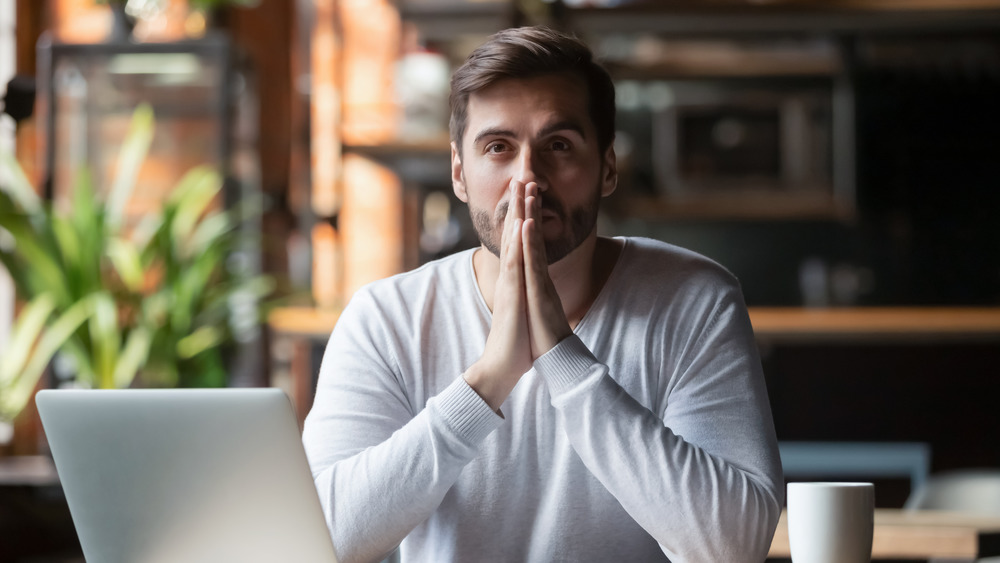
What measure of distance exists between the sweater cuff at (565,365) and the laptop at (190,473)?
1.06 feet

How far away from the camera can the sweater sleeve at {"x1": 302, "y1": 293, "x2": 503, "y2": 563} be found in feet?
3.80

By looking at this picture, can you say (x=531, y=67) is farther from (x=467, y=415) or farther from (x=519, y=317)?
(x=467, y=415)

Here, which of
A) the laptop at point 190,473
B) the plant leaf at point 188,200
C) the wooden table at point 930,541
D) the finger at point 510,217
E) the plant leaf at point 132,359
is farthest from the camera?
the plant leaf at point 188,200

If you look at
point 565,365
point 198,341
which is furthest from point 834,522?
point 198,341

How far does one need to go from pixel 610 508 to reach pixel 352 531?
0.31 m

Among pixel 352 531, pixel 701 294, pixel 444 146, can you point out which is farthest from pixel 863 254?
pixel 352 531

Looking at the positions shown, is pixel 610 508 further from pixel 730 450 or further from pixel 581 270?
pixel 581 270

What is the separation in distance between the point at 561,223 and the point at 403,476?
0.36 m

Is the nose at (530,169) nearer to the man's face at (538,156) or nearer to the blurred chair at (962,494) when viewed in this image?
the man's face at (538,156)

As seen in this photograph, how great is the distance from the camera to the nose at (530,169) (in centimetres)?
128

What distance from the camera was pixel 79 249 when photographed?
2.86 metres

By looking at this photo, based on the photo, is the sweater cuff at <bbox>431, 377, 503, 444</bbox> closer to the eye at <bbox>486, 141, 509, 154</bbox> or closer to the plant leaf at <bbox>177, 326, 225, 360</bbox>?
the eye at <bbox>486, 141, 509, 154</bbox>

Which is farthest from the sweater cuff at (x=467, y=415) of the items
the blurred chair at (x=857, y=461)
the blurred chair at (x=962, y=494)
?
the blurred chair at (x=857, y=461)

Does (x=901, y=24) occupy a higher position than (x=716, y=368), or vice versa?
(x=901, y=24)
